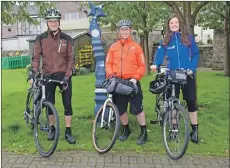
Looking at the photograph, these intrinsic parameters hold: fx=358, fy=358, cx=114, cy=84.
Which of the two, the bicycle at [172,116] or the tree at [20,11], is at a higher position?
the tree at [20,11]

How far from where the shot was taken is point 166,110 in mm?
5184

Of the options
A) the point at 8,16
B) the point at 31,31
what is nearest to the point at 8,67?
the point at 31,31

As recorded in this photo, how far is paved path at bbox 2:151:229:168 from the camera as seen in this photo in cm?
473

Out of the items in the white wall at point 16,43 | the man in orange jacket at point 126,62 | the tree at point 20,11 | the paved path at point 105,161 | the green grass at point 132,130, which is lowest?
the paved path at point 105,161

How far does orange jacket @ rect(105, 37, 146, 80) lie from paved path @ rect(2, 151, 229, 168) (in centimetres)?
119

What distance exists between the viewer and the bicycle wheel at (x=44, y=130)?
4998mm

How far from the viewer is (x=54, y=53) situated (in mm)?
5352

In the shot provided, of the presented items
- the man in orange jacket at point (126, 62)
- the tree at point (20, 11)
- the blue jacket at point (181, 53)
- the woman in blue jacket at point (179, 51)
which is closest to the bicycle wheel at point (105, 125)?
the man in orange jacket at point (126, 62)

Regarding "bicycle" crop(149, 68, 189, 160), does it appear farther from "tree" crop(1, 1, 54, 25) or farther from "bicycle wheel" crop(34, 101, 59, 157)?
"tree" crop(1, 1, 54, 25)

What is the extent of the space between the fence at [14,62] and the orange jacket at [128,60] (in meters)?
22.9

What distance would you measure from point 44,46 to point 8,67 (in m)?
22.7

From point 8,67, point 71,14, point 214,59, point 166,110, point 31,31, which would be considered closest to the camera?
point 166,110

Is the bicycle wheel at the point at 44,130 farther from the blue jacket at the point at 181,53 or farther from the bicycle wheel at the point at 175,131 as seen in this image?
the blue jacket at the point at 181,53

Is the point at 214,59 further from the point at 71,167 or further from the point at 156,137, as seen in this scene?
→ the point at 71,167
